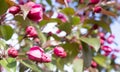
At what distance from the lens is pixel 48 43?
6.23 feet

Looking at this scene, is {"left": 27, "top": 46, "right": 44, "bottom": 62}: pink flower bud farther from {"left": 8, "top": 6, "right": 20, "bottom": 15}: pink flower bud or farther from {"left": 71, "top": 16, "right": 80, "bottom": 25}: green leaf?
{"left": 71, "top": 16, "right": 80, "bottom": 25}: green leaf

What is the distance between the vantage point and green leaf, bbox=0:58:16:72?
4.71 ft

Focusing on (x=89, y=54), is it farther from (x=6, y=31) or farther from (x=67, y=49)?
(x=6, y=31)

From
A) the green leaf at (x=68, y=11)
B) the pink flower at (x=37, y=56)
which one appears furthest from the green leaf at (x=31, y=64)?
the green leaf at (x=68, y=11)

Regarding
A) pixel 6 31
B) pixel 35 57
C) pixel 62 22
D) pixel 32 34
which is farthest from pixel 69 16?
pixel 35 57

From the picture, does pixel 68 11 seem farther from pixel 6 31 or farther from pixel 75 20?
pixel 6 31

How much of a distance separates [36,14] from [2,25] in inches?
9.7

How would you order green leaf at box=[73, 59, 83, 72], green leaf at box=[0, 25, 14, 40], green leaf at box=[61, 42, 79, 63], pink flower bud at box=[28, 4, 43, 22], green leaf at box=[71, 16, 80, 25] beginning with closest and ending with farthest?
pink flower bud at box=[28, 4, 43, 22] → green leaf at box=[0, 25, 14, 40] → green leaf at box=[71, 16, 80, 25] → green leaf at box=[61, 42, 79, 63] → green leaf at box=[73, 59, 83, 72]

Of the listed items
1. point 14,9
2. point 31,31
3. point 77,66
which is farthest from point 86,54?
point 14,9

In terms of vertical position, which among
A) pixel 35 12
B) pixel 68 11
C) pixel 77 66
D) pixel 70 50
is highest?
pixel 35 12

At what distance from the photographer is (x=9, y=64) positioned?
146 cm

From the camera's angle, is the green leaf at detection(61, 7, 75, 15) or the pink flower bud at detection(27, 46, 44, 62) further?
the green leaf at detection(61, 7, 75, 15)

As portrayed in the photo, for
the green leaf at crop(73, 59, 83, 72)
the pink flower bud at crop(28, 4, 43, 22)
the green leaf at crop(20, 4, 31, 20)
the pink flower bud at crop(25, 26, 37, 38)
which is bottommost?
the green leaf at crop(73, 59, 83, 72)

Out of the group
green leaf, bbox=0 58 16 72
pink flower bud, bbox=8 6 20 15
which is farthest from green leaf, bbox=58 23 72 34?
green leaf, bbox=0 58 16 72
